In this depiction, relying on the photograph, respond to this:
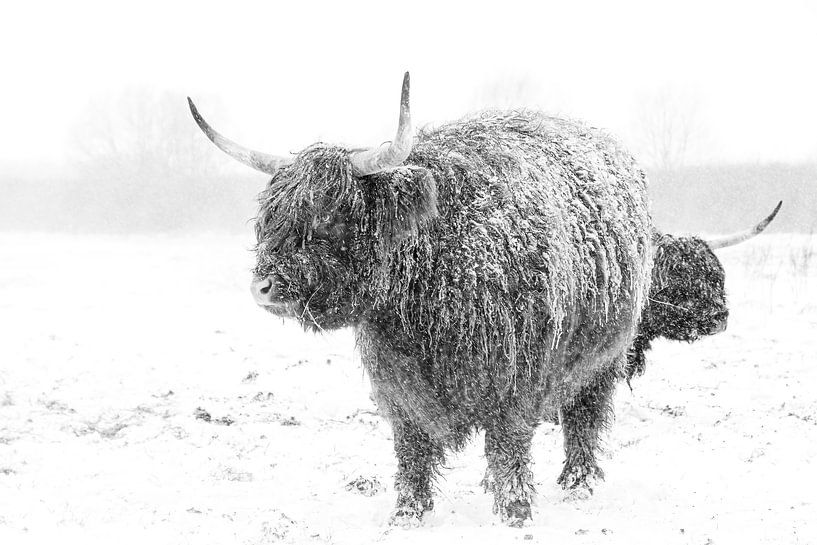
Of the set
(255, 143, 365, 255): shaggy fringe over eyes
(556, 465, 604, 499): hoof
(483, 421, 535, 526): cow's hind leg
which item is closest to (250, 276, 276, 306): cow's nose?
(255, 143, 365, 255): shaggy fringe over eyes

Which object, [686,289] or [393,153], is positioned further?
[686,289]

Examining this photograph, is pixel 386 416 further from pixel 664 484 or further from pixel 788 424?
pixel 788 424

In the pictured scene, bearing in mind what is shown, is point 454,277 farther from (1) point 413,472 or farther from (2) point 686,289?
(2) point 686,289

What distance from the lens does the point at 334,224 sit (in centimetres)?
381

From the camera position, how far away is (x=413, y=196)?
3.82 m

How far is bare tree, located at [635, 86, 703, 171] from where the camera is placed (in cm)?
4366

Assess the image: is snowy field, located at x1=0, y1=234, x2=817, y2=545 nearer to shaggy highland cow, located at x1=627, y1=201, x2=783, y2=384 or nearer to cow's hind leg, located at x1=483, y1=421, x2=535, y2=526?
cow's hind leg, located at x1=483, y1=421, x2=535, y2=526

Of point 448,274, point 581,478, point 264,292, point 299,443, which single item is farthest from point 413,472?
point 299,443

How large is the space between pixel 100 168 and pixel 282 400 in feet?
111

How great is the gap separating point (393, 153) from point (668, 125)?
1719 inches

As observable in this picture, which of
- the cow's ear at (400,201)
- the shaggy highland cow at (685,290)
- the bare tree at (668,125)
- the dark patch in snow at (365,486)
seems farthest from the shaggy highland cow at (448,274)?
the bare tree at (668,125)

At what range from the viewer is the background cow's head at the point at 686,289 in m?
5.81

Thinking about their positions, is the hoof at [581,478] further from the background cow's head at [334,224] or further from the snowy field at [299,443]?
the background cow's head at [334,224]

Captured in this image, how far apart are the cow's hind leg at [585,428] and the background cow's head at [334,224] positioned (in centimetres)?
215
